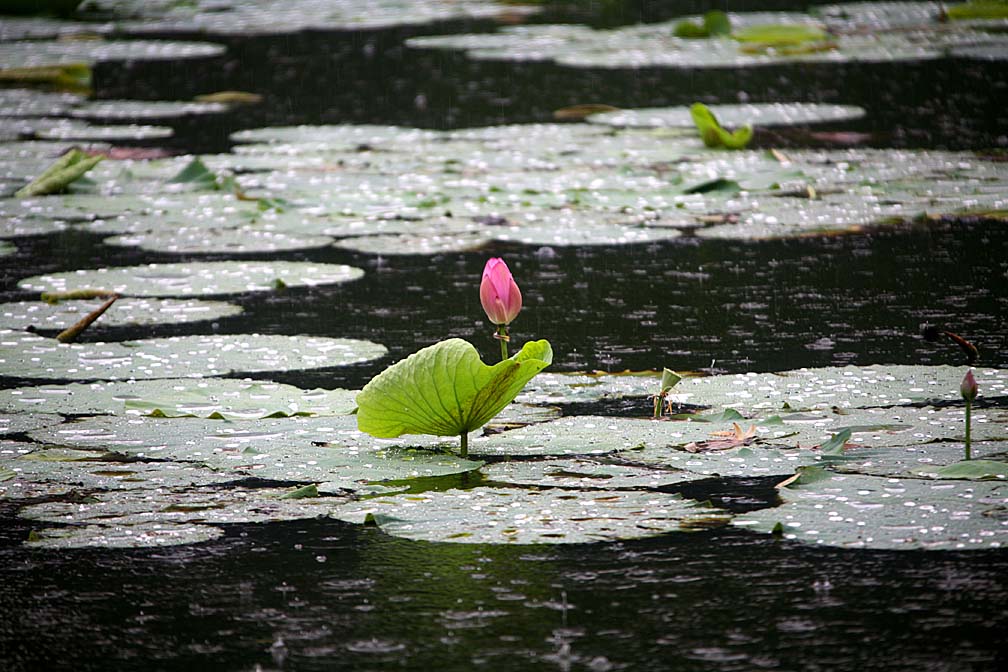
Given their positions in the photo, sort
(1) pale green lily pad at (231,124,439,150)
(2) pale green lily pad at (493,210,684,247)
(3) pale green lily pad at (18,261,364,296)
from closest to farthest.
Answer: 1. (3) pale green lily pad at (18,261,364,296)
2. (2) pale green lily pad at (493,210,684,247)
3. (1) pale green lily pad at (231,124,439,150)

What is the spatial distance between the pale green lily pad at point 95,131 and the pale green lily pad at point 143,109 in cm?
22

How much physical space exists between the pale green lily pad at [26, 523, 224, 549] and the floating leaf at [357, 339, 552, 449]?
327mm

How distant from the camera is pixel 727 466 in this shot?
2.16 m

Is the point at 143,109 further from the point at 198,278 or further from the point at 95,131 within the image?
the point at 198,278

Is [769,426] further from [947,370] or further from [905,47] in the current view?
[905,47]

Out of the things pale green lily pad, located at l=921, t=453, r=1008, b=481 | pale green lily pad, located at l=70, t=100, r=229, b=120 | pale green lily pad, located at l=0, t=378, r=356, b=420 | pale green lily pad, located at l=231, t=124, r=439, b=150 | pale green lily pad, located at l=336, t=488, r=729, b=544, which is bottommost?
pale green lily pad, located at l=70, t=100, r=229, b=120

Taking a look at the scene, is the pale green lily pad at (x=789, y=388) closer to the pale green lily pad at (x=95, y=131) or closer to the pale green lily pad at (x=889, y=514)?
the pale green lily pad at (x=889, y=514)

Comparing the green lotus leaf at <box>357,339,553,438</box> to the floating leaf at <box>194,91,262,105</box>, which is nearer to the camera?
the green lotus leaf at <box>357,339,553,438</box>

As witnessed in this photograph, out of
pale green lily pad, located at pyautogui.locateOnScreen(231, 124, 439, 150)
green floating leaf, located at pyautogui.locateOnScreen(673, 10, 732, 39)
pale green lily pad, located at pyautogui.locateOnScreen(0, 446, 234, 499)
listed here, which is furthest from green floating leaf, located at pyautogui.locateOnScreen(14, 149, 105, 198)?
green floating leaf, located at pyautogui.locateOnScreen(673, 10, 732, 39)

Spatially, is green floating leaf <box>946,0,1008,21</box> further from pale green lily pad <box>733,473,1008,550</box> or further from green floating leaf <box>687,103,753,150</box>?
pale green lily pad <box>733,473,1008,550</box>

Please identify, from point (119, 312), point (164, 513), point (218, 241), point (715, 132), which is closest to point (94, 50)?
point (715, 132)

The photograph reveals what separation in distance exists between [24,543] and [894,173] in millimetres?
3615

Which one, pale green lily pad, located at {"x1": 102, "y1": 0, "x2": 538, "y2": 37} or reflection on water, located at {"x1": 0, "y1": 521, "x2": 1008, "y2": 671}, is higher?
reflection on water, located at {"x1": 0, "y1": 521, "x2": 1008, "y2": 671}

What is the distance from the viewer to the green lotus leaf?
2.20m
